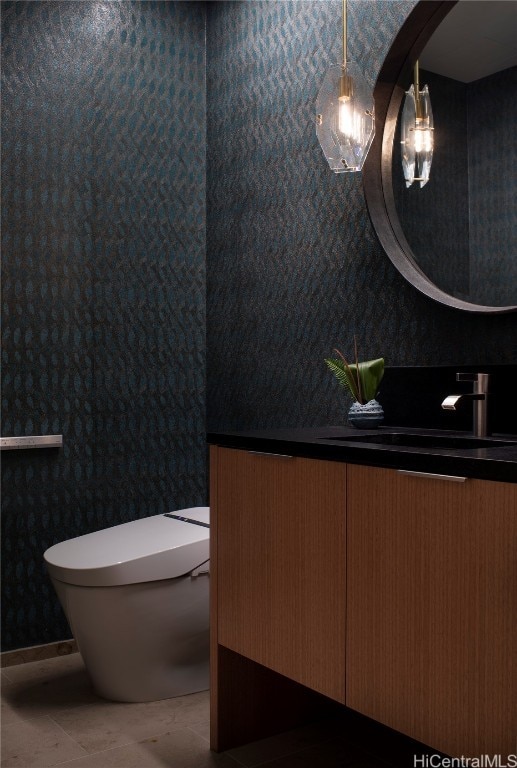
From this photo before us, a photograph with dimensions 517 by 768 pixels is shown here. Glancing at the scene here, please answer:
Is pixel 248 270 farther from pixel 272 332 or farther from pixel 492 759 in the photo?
pixel 492 759

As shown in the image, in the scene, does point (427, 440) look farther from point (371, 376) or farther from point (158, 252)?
point (158, 252)

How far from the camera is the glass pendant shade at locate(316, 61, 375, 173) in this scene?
185 centimetres

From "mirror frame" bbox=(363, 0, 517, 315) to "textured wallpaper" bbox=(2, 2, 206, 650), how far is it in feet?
3.18

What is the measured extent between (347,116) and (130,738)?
1661 mm

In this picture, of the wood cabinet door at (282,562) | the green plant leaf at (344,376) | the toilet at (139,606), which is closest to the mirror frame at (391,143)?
the green plant leaf at (344,376)

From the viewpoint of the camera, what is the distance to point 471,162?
1.84 meters

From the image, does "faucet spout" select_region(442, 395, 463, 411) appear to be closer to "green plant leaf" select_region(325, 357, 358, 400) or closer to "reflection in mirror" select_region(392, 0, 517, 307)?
"reflection in mirror" select_region(392, 0, 517, 307)

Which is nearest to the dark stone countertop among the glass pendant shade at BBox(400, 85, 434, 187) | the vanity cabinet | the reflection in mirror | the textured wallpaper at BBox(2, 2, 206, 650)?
the vanity cabinet

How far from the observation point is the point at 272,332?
2.53m

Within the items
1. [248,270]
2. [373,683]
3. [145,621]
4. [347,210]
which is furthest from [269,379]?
[373,683]

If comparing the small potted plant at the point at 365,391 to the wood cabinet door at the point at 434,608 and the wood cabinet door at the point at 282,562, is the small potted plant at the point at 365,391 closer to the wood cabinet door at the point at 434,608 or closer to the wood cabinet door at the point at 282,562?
the wood cabinet door at the point at 282,562

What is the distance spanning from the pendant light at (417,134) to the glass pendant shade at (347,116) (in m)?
0.14

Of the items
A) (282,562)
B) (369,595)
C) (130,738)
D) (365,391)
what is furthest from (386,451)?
(130,738)

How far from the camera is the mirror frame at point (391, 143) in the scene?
74.6 inches
